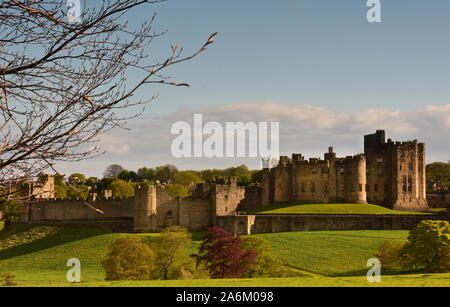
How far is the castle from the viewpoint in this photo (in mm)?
71312

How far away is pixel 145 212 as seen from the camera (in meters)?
65.6

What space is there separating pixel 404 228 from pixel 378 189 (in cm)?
1435

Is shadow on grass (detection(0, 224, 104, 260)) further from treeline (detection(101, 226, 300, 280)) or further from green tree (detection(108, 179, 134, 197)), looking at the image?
green tree (detection(108, 179, 134, 197))

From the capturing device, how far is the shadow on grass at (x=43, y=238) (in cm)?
6138

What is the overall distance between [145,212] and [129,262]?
25.1 m

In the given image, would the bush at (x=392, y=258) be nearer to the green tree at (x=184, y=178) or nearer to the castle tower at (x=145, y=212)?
the castle tower at (x=145, y=212)

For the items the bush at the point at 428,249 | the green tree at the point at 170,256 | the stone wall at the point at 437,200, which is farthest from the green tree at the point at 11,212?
the stone wall at the point at 437,200

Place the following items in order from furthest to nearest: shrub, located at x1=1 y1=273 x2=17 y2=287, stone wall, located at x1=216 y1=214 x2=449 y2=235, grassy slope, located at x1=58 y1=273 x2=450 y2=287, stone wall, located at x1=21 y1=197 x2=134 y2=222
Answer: stone wall, located at x1=21 y1=197 x2=134 y2=222, stone wall, located at x1=216 y1=214 x2=449 y2=235, shrub, located at x1=1 y1=273 x2=17 y2=287, grassy slope, located at x1=58 y1=273 x2=450 y2=287

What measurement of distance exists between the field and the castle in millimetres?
13925

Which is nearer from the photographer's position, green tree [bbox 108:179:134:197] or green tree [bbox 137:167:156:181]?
green tree [bbox 108:179:134:197]

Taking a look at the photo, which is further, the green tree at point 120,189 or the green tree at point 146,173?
the green tree at point 146,173

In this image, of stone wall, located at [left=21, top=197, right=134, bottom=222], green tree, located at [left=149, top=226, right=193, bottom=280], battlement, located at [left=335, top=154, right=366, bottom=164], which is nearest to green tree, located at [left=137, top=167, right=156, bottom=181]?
stone wall, located at [left=21, top=197, right=134, bottom=222]

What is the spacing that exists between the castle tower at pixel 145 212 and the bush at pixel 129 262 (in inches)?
861
